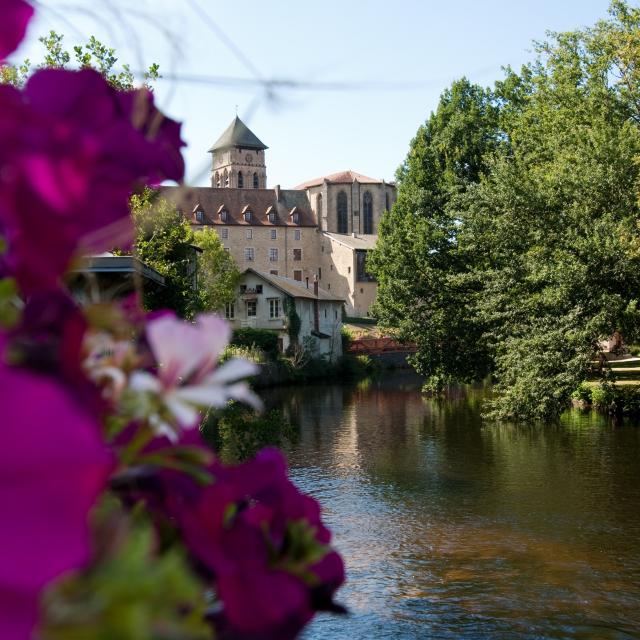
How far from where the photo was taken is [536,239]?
25.6 metres

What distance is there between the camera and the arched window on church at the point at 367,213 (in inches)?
3713

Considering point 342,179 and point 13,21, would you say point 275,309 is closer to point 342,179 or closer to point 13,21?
point 342,179

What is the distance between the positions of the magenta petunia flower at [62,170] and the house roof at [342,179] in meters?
93.0

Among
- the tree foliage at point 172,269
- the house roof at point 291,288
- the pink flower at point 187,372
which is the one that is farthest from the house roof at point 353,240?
the pink flower at point 187,372

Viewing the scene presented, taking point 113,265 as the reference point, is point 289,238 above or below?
above

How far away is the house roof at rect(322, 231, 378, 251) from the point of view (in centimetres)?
8161

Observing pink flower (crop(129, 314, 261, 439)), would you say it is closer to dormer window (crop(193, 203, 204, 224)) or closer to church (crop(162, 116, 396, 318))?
church (crop(162, 116, 396, 318))

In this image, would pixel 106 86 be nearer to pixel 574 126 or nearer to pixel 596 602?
pixel 596 602

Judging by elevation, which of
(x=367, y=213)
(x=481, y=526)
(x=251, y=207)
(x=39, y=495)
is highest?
(x=367, y=213)

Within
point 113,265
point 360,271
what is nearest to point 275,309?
point 360,271

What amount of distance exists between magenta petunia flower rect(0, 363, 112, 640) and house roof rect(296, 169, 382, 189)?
93.3m

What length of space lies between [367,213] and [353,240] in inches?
433

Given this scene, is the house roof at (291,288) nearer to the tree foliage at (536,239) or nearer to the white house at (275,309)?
the white house at (275,309)

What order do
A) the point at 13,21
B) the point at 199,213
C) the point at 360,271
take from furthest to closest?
the point at 360,271 < the point at 199,213 < the point at 13,21
